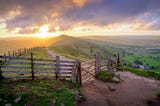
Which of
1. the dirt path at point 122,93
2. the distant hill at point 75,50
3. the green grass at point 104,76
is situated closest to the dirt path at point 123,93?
the dirt path at point 122,93

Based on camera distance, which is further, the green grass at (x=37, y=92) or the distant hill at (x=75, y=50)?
the distant hill at (x=75, y=50)

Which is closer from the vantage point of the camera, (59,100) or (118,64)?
(59,100)

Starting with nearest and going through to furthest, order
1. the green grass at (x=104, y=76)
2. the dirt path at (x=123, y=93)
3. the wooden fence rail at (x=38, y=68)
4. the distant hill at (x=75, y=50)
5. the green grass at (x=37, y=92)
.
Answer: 1. the green grass at (x=37, y=92)
2. the dirt path at (x=123, y=93)
3. the wooden fence rail at (x=38, y=68)
4. the green grass at (x=104, y=76)
5. the distant hill at (x=75, y=50)

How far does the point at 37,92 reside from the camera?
38.4 feet

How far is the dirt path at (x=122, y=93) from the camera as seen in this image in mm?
13002

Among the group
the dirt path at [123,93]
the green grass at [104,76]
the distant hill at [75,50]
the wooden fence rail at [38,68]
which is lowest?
the distant hill at [75,50]

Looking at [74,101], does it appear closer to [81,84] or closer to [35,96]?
[35,96]

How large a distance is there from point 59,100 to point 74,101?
44.7 inches

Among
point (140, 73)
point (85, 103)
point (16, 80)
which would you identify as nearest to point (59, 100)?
point (85, 103)

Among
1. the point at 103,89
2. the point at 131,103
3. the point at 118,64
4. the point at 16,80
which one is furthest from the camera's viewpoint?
the point at 118,64

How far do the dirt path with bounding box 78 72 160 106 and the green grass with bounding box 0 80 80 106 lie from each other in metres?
1.41

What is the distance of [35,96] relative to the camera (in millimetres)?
11227

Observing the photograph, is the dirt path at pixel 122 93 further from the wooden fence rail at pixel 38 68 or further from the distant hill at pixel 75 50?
the distant hill at pixel 75 50

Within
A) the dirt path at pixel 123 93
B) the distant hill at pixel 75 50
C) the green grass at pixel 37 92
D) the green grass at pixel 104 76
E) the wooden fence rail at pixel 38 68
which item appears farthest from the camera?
the distant hill at pixel 75 50
